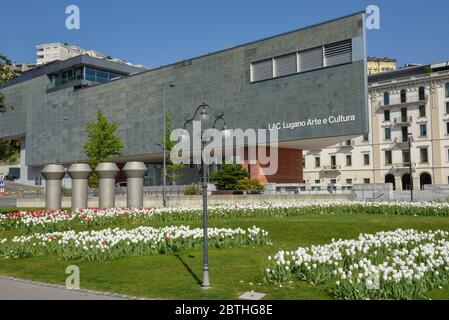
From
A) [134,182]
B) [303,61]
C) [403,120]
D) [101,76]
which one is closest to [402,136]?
[403,120]

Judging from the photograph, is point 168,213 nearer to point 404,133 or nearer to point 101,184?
point 101,184

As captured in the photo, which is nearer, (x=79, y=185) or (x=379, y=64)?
(x=79, y=185)

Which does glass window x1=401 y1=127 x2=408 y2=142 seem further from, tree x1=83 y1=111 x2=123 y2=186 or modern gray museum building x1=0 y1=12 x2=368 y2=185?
tree x1=83 y1=111 x2=123 y2=186

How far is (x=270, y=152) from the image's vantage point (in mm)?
53281

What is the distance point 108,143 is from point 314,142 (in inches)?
904

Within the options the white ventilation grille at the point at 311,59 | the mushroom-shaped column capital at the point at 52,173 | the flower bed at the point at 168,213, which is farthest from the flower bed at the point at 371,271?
the white ventilation grille at the point at 311,59

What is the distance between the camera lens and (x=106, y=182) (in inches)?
1159

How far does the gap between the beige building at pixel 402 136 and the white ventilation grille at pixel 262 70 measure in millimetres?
30855

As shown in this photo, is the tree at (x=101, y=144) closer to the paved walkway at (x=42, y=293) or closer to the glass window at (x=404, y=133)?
the paved walkway at (x=42, y=293)

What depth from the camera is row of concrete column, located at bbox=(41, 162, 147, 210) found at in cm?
2905

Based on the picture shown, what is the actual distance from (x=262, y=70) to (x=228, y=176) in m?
13.3

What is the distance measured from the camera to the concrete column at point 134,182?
2886 centimetres

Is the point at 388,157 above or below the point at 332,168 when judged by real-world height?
above
